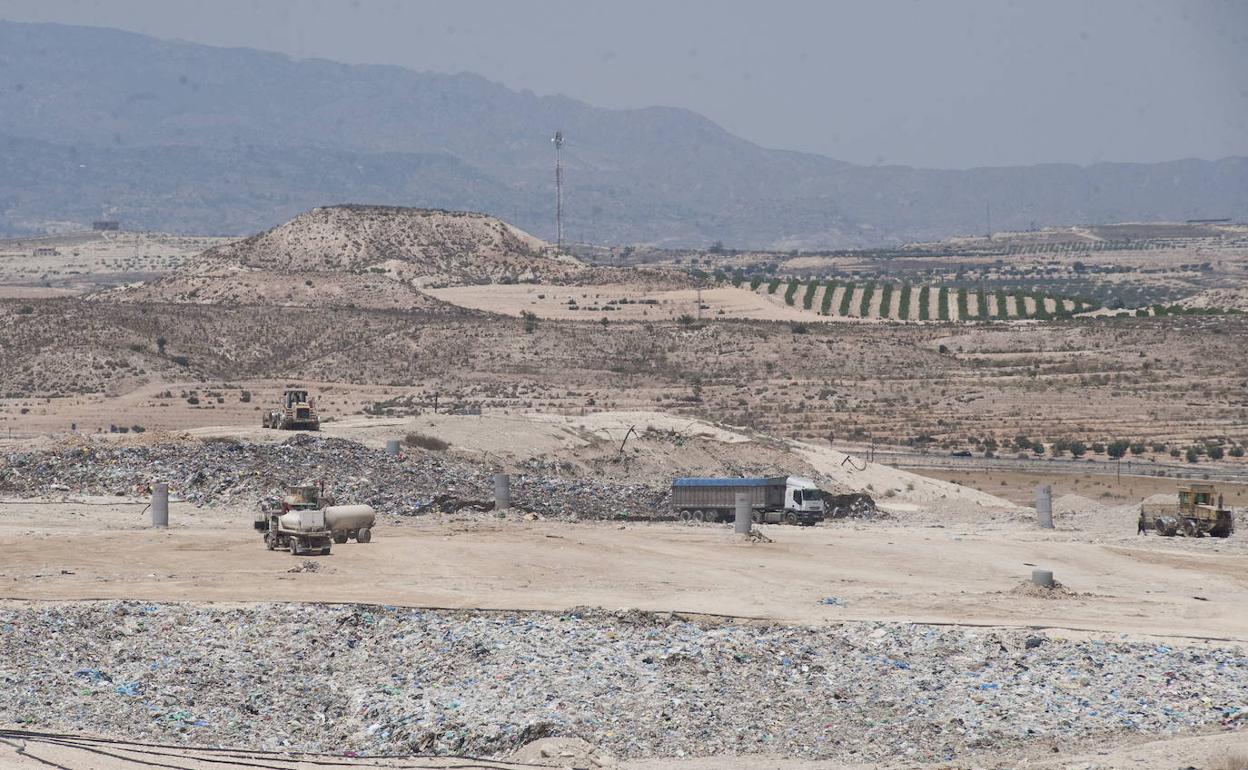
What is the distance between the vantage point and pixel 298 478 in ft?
153

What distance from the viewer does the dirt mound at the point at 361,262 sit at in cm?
13062

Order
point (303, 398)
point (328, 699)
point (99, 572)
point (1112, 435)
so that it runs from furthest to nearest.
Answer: point (1112, 435)
point (303, 398)
point (99, 572)
point (328, 699)

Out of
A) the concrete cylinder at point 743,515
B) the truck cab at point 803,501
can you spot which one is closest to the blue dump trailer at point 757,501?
the truck cab at point 803,501

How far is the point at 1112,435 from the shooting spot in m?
80.4

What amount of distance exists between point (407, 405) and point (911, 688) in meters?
59.3

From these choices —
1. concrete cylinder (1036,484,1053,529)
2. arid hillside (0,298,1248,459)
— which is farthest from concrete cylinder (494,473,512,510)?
arid hillside (0,298,1248,459)

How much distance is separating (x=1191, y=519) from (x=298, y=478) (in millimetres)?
23317

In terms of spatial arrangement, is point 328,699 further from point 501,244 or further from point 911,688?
point 501,244

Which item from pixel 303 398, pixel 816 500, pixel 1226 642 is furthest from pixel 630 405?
pixel 1226 642

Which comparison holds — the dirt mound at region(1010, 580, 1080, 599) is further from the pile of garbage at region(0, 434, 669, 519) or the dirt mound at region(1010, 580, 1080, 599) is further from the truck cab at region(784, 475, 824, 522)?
the pile of garbage at region(0, 434, 669, 519)

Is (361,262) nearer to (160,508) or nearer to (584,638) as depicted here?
(160,508)

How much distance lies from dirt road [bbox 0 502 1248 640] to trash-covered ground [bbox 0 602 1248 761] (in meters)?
2.02

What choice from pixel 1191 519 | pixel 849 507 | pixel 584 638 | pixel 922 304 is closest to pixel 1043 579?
pixel 584 638

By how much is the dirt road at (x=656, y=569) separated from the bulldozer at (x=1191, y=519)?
1190 millimetres
